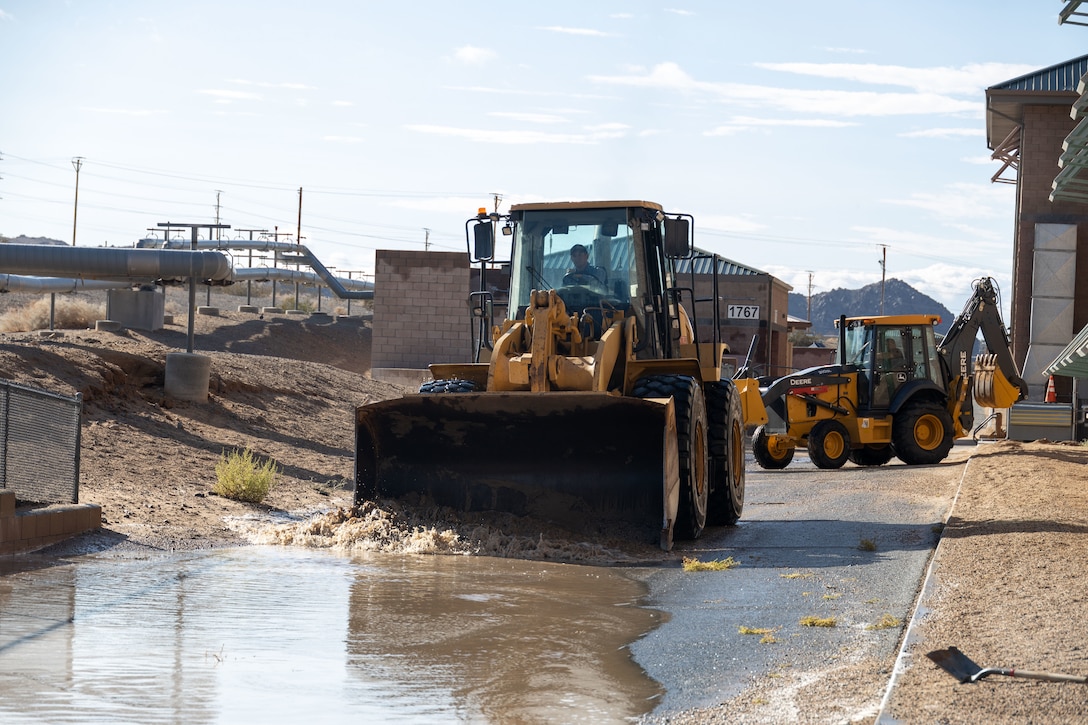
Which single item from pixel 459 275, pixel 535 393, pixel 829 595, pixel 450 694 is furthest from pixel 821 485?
pixel 459 275

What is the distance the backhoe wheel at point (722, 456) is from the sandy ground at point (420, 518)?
242 centimetres

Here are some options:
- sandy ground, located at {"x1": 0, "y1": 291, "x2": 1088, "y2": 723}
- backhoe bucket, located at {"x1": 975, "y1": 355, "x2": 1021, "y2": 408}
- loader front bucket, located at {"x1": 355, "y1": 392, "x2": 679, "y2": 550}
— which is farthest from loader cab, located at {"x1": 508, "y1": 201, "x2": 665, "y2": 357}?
backhoe bucket, located at {"x1": 975, "y1": 355, "x2": 1021, "y2": 408}

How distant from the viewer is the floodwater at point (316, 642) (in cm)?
619

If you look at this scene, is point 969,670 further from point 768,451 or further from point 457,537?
point 768,451

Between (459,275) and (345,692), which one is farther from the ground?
(459,275)

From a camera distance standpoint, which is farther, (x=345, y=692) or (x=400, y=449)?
(x=400, y=449)

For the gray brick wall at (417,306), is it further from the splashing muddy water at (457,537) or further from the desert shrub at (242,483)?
the splashing muddy water at (457,537)

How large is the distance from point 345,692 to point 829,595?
4306mm

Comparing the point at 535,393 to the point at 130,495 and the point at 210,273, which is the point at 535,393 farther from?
the point at 210,273

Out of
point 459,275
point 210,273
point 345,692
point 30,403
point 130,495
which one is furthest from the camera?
point 459,275

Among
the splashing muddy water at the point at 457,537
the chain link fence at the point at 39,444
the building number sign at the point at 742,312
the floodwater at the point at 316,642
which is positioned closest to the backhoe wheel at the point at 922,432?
the splashing muddy water at the point at 457,537

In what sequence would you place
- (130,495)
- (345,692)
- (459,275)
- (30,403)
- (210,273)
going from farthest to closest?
(459,275)
(210,273)
(130,495)
(30,403)
(345,692)

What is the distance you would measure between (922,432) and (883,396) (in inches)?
39.9

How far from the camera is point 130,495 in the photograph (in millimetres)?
14555
